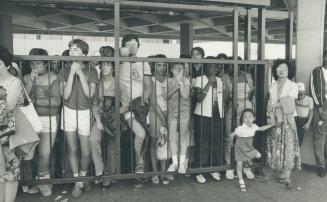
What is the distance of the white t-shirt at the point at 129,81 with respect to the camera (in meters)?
4.05

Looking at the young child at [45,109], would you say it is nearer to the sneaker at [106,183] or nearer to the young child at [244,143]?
the sneaker at [106,183]

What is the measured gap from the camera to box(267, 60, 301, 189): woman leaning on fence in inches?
167

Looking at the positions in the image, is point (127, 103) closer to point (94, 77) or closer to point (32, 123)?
point (94, 77)

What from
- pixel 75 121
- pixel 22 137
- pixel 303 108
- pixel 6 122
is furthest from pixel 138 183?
pixel 303 108

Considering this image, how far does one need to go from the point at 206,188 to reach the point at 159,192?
24.3 inches

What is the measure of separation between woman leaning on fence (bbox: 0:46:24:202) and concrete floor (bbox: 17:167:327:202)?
22.0 inches

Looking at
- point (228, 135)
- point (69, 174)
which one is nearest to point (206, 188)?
point (228, 135)

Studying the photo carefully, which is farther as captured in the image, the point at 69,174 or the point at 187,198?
the point at 69,174

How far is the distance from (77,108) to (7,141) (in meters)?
0.86

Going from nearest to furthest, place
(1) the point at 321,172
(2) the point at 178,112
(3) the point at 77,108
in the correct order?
(3) the point at 77,108 < (2) the point at 178,112 < (1) the point at 321,172

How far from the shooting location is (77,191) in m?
3.84

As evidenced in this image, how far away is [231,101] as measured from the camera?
4.71m

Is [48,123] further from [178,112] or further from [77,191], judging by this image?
[178,112]

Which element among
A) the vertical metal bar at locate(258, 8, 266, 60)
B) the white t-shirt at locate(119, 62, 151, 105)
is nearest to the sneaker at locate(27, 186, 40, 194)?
the white t-shirt at locate(119, 62, 151, 105)
